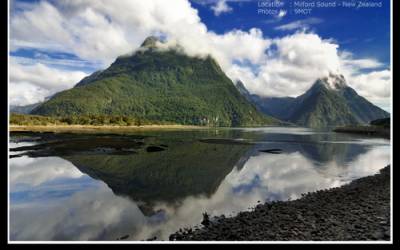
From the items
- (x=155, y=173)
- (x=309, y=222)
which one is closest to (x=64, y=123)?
(x=155, y=173)

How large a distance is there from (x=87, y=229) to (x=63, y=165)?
2297 centimetres

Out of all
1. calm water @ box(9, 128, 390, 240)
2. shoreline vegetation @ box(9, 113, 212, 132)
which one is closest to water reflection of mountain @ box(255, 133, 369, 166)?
calm water @ box(9, 128, 390, 240)

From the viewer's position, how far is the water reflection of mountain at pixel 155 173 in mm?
24844

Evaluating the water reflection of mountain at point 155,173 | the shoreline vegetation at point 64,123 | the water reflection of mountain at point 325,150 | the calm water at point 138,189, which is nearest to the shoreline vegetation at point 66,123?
the shoreline vegetation at point 64,123

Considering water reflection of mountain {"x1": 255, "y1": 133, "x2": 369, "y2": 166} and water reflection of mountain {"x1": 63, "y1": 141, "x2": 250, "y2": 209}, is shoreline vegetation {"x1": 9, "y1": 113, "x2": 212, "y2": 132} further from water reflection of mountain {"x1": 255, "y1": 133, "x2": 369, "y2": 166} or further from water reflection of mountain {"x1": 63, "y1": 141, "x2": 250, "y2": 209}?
water reflection of mountain {"x1": 255, "y1": 133, "x2": 369, "y2": 166}

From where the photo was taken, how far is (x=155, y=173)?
3272 cm

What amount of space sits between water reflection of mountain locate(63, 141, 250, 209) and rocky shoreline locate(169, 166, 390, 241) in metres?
7.47

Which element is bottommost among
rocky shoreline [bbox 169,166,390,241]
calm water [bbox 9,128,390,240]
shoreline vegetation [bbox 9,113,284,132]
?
calm water [bbox 9,128,390,240]

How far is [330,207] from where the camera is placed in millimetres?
18531

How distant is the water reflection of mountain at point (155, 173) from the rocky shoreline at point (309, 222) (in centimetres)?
747

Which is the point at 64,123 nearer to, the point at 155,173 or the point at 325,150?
the point at 325,150

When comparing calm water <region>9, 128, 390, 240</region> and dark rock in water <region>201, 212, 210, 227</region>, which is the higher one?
dark rock in water <region>201, 212, 210, 227</region>

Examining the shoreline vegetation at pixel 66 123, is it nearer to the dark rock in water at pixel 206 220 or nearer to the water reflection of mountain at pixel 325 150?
the water reflection of mountain at pixel 325 150

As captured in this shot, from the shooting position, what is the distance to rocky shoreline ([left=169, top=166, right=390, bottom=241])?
13.2 meters
